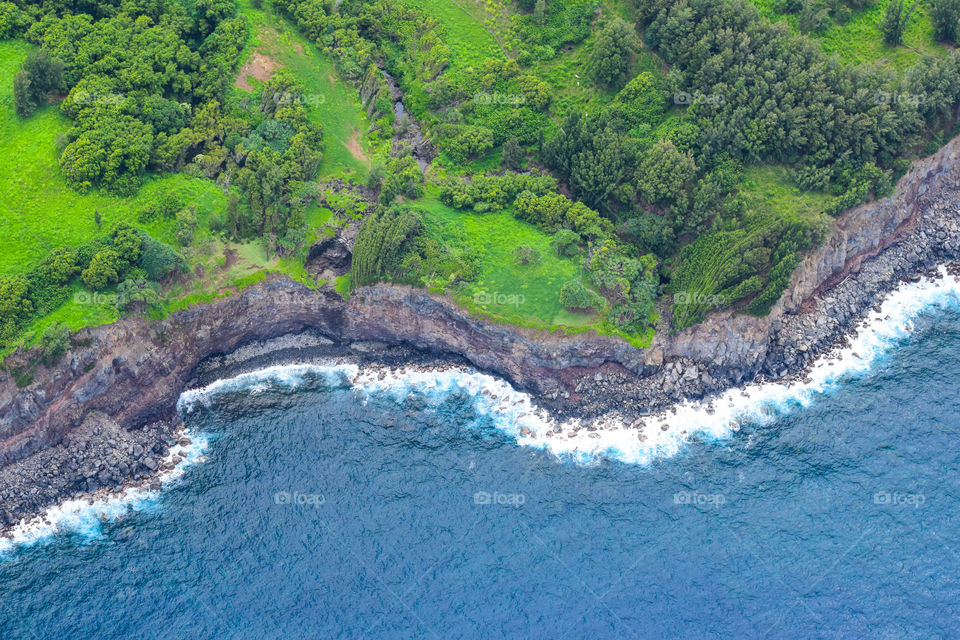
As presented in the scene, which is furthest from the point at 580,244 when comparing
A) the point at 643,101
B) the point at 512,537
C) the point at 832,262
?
the point at 512,537

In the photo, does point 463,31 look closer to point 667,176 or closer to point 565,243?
point 667,176

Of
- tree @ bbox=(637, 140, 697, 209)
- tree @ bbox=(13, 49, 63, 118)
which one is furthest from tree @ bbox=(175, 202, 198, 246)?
tree @ bbox=(637, 140, 697, 209)

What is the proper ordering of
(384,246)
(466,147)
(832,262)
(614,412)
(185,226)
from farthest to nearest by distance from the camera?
1. (466,147)
2. (832,262)
3. (384,246)
4. (185,226)
5. (614,412)

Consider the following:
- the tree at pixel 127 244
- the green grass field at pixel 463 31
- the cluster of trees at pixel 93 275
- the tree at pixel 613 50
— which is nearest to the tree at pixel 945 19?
the tree at pixel 613 50

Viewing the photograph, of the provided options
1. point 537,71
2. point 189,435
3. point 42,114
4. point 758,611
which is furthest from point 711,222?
point 42,114

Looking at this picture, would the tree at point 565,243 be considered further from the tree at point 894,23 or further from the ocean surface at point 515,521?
the tree at point 894,23

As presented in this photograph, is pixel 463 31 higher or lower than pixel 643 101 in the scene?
higher

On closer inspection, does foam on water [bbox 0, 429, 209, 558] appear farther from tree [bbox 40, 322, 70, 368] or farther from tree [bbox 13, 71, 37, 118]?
tree [bbox 13, 71, 37, 118]
